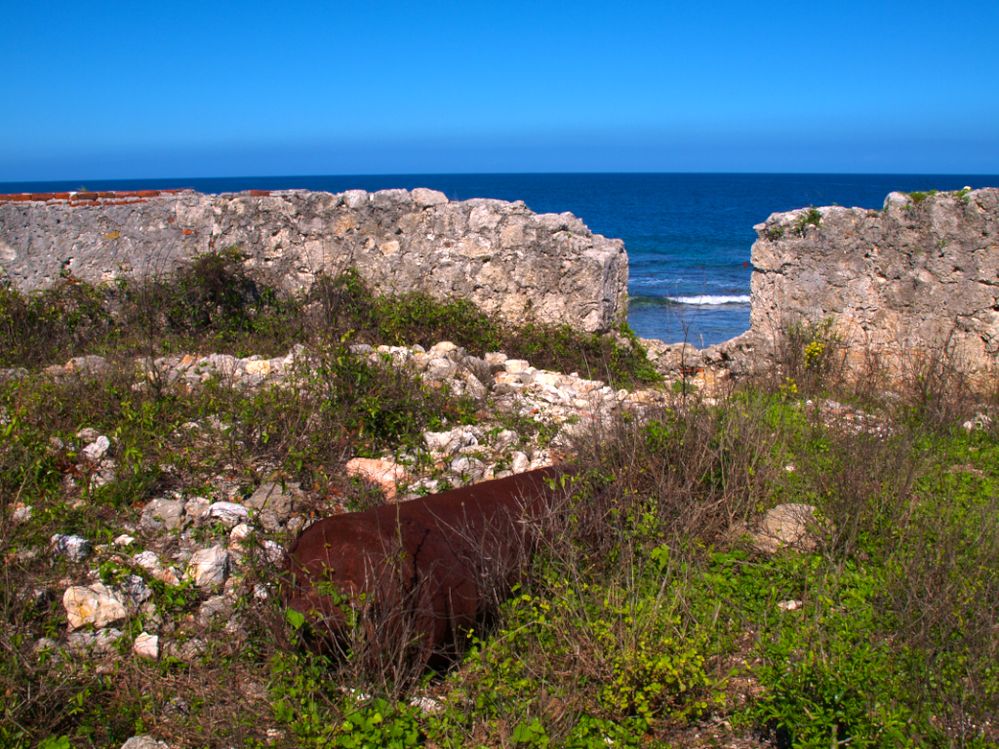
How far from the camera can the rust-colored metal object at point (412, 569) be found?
121 inches

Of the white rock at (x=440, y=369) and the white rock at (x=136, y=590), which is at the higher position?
the white rock at (x=440, y=369)

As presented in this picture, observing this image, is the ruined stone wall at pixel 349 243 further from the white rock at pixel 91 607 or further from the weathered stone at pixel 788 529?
the white rock at pixel 91 607

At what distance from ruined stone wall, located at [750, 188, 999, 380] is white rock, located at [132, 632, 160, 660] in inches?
232

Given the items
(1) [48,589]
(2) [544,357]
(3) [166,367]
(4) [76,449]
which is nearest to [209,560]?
(1) [48,589]

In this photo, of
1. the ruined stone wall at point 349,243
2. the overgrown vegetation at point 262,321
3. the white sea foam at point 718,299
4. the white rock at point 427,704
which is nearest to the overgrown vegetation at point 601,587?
the white rock at point 427,704

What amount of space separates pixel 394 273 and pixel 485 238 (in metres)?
1.09

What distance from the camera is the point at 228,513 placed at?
14.1 ft

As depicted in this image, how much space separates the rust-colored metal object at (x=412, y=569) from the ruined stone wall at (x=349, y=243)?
4.92m

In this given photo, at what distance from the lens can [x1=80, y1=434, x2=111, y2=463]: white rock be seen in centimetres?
479

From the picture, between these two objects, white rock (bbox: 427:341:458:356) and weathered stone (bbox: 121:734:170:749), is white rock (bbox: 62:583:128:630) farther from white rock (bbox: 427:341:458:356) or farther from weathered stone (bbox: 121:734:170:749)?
white rock (bbox: 427:341:458:356)

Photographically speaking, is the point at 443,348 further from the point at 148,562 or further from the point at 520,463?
the point at 148,562

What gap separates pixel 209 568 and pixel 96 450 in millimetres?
1559

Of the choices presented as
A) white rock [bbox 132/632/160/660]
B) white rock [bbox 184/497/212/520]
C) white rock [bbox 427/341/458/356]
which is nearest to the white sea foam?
white rock [bbox 427/341/458/356]

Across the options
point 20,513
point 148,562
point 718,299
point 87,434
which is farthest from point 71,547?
point 718,299
